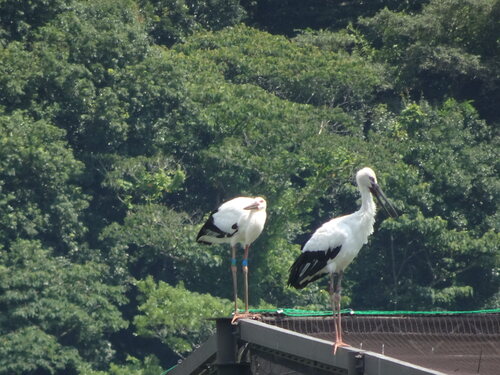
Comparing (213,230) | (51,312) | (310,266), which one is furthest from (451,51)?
(310,266)

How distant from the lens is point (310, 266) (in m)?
12.0

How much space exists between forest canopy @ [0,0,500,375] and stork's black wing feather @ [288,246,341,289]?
1861cm

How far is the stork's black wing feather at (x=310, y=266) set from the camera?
11.9m

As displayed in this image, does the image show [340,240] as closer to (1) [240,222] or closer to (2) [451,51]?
(1) [240,222]

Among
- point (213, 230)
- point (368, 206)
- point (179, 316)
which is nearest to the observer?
point (368, 206)

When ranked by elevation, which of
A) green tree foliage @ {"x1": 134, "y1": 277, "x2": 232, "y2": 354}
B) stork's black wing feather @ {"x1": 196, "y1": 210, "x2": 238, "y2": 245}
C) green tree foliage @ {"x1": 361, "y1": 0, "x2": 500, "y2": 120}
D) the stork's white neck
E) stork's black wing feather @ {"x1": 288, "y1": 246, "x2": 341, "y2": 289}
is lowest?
green tree foliage @ {"x1": 134, "y1": 277, "x2": 232, "y2": 354}

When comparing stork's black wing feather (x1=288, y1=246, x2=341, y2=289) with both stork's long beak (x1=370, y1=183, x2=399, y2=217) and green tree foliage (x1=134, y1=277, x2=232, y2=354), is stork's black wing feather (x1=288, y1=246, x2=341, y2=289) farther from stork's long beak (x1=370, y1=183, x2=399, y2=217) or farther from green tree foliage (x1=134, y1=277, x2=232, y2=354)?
green tree foliage (x1=134, y1=277, x2=232, y2=354)

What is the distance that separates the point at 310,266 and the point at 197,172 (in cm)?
2331

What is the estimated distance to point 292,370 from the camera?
10.1 meters

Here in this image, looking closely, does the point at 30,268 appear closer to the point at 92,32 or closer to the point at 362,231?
the point at 92,32

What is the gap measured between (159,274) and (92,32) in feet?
18.3

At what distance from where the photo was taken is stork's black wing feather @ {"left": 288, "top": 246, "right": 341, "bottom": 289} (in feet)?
38.9

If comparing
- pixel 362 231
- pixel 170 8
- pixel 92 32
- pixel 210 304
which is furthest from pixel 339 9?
pixel 362 231

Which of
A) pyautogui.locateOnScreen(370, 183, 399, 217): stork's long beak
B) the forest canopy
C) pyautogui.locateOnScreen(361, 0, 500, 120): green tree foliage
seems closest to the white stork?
pyautogui.locateOnScreen(370, 183, 399, 217): stork's long beak
